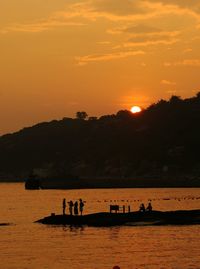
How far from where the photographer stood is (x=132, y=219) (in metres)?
101

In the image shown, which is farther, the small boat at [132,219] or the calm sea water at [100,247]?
the small boat at [132,219]

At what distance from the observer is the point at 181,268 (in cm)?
6397

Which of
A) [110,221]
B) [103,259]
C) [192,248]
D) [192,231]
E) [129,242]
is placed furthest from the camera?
[110,221]

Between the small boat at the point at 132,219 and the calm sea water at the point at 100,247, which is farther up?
the small boat at the point at 132,219

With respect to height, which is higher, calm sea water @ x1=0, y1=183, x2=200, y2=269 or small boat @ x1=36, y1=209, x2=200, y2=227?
small boat @ x1=36, y1=209, x2=200, y2=227

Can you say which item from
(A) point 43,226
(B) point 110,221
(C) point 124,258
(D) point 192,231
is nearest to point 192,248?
(C) point 124,258

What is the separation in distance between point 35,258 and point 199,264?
15.3 metres

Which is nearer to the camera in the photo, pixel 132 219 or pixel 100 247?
pixel 100 247

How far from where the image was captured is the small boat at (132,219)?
9912cm

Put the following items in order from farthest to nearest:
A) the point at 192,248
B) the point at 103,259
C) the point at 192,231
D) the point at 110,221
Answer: the point at 110,221, the point at 192,231, the point at 192,248, the point at 103,259

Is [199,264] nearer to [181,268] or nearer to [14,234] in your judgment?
[181,268]

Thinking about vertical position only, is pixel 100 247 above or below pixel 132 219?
below

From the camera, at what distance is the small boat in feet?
325

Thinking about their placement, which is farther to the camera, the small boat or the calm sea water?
the small boat
